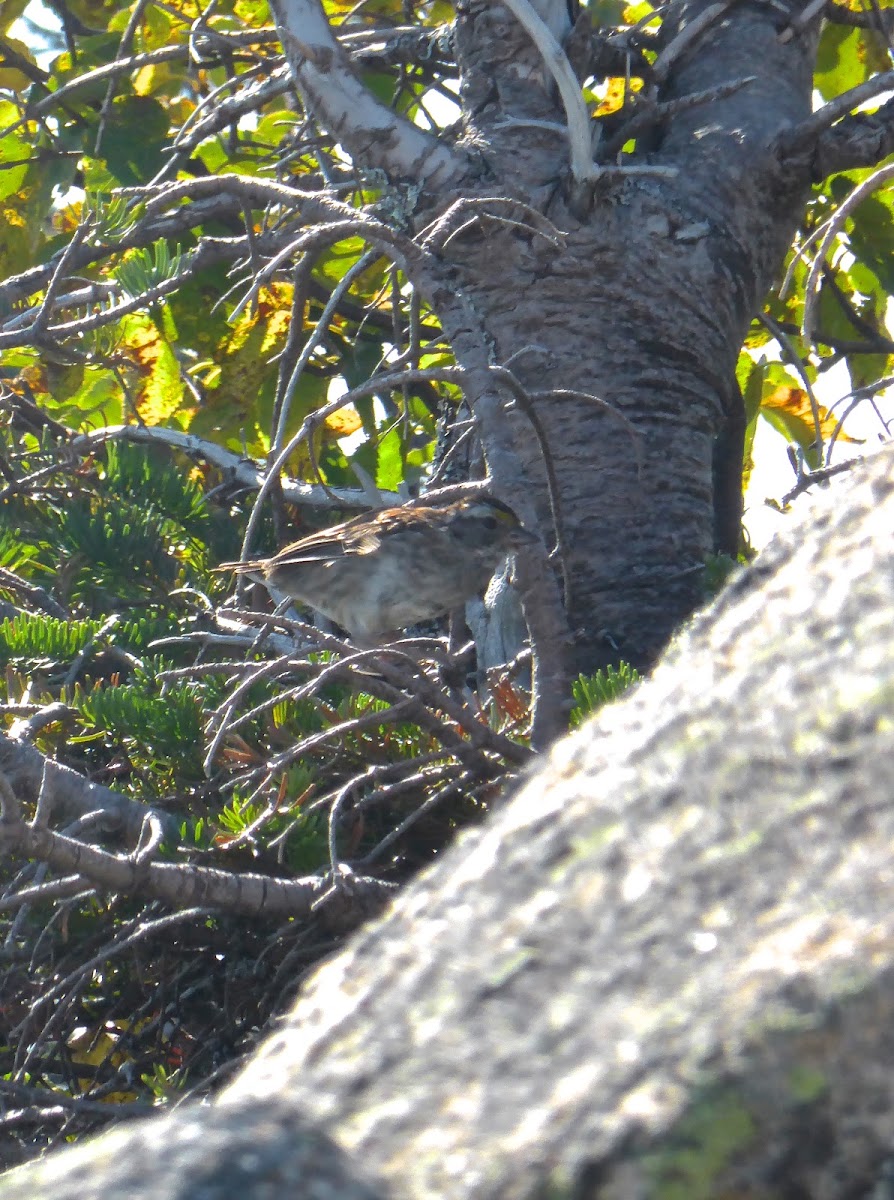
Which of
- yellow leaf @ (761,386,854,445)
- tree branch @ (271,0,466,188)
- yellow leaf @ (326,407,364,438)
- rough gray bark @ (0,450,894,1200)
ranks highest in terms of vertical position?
tree branch @ (271,0,466,188)

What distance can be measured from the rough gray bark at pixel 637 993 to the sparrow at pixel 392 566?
7.79 feet

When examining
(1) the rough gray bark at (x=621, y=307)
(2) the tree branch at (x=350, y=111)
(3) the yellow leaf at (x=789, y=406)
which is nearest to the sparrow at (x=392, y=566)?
(1) the rough gray bark at (x=621, y=307)

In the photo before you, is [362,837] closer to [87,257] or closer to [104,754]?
[104,754]

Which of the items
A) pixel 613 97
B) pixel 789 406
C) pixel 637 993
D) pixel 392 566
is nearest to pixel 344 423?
pixel 392 566

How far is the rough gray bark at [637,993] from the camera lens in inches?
28.0

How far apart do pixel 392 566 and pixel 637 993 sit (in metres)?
2.97

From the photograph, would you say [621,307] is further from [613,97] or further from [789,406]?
[789,406]

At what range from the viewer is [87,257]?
11.0 ft

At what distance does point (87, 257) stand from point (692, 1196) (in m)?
3.02

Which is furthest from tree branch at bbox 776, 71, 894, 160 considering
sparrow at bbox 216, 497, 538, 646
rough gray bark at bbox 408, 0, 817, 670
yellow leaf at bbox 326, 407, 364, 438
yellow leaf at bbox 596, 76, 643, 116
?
yellow leaf at bbox 326, 407, 364, 438

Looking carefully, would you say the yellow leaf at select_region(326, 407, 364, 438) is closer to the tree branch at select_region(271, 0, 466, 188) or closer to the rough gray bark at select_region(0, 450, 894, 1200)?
the tree branch at select_region(271, 0, 466, 188)

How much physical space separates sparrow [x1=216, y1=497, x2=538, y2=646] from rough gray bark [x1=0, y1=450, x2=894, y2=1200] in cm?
238

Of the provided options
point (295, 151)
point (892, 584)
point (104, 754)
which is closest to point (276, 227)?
point (295, 151)

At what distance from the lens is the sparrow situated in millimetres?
3447
